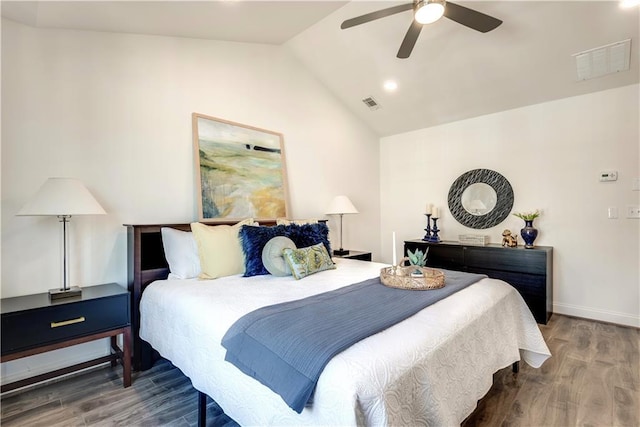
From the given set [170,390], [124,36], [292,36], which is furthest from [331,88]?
[170,390]

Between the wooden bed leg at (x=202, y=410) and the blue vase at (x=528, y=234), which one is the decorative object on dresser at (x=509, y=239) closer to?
the blue vase at (x=528, y=234)

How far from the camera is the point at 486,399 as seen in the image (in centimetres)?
194

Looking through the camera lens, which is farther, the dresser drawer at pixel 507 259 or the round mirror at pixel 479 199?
the round mirror at pixel 479 199

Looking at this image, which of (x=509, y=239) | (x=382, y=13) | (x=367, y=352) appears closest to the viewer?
(x=367, y=352)

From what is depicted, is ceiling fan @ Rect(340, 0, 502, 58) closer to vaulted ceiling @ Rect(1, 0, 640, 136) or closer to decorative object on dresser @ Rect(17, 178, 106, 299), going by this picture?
vaulted ceiling @ Rect(1, 0, 640, 136)

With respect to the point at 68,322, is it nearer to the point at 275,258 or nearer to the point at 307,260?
the point at 275,258

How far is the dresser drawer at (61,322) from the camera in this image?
69.5 inches

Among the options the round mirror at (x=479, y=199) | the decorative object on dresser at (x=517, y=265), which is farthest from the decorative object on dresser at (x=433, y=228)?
the round mirror at (x=479, y=199)

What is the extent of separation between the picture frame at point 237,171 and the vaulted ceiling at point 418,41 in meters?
0.92

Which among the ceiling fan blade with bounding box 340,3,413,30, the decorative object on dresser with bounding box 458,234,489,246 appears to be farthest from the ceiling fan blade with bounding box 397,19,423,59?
the decorative object on dresser with bounding box 458,234,489,246

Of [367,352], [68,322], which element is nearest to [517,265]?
[367,352]

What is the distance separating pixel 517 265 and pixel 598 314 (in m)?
0.96

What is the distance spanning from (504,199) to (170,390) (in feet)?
13.1

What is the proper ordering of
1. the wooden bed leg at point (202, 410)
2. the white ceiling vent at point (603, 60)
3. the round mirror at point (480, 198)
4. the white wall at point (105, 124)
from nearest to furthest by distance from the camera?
1. the wooden bed leg at point (202, 410)
2. the white wall at point (105, 124)
3. the white ceiling vent at point (603, 60)
4. the round mirror at point (480, 198)
